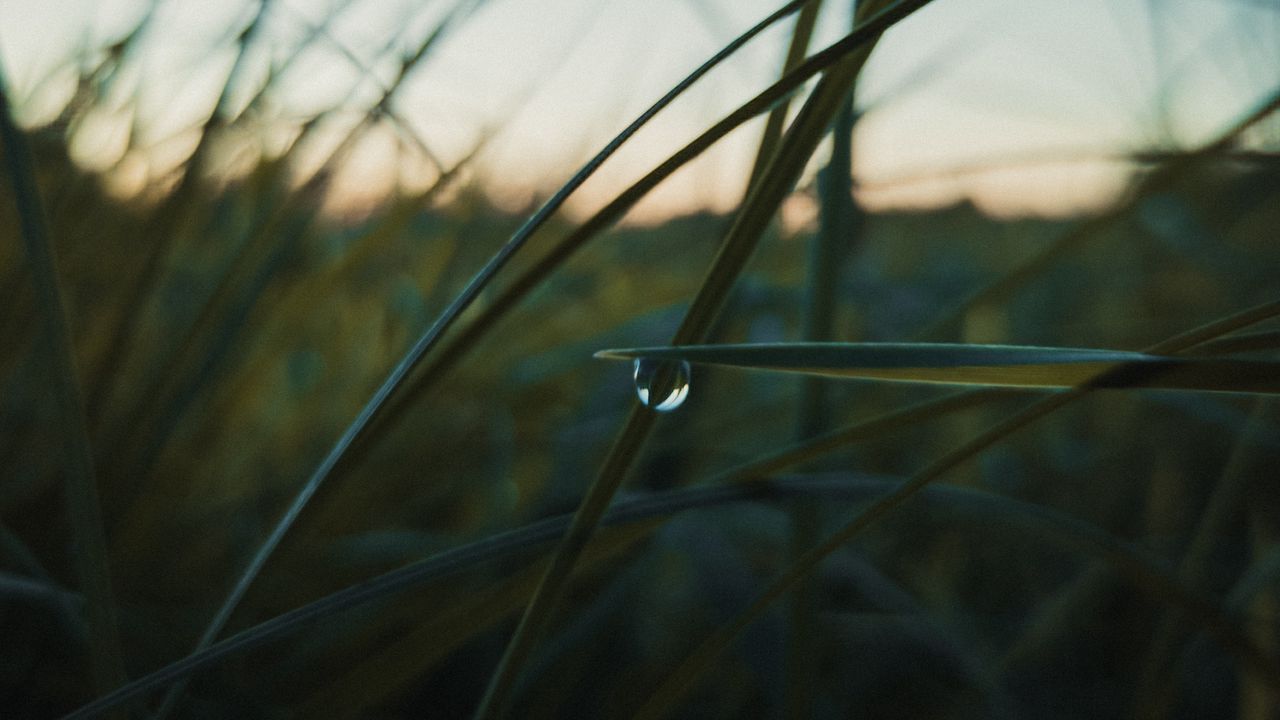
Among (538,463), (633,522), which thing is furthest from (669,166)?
(538,463)

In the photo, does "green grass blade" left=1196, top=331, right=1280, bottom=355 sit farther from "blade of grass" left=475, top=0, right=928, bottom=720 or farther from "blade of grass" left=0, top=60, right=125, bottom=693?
"blade of grass" left=0, top=60, right=125, bottom=693

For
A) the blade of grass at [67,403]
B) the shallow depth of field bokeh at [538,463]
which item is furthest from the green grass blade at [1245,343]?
the blade of grass at [67,403]

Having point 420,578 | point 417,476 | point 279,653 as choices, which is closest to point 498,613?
point 420,578

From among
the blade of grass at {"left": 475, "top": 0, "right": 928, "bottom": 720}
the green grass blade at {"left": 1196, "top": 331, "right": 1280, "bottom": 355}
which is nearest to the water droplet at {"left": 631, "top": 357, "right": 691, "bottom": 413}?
the blade of grass at {"left": 475, "top": 0, "right": 928, "bottom": 720}

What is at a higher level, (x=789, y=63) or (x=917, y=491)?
(x=789, y=63)

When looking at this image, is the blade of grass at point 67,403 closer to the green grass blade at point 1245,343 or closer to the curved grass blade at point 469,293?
the curved grass blade at point 469,293

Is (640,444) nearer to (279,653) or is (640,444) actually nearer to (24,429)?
(279,653)

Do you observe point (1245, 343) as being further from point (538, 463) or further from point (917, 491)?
point (538, 463)
